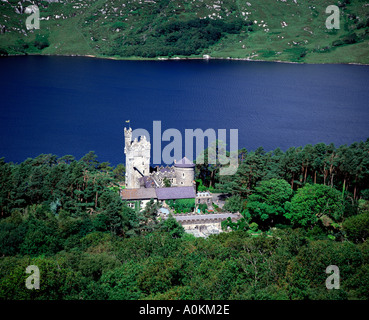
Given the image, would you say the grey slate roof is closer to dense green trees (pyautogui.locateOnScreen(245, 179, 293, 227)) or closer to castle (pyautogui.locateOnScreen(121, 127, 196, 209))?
castle (pyautogui.locateOnScreen(121, 127, 196, 209))

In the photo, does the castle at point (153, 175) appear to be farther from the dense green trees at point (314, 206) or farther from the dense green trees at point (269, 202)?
the dense green trees at point (314, 206)

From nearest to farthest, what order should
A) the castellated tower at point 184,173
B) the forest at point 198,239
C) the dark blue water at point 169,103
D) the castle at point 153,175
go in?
the forest at point 198,239 → the castle at point 153,175 → the castellated tower at point 184,173 → the dark blue water at point 169,103

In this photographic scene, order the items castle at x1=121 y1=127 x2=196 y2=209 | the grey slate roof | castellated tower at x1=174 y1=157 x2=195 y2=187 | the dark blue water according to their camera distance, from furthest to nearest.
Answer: the dark blue water → castellated tower at x1=174 y1=157 x2=195 y2=187 → castle at x1=121 y1=127 x2=196 y2=209 → the grey slate roof

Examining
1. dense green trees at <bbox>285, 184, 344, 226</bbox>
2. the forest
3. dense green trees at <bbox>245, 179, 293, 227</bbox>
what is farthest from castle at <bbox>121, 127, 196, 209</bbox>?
dense green trees at <bbox>285, 184, 344, 226</bbox>

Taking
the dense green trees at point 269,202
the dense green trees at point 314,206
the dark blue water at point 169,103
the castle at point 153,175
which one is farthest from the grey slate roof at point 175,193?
the dark blue water at point 169,103

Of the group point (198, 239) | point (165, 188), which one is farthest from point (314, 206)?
point (165, 188)
